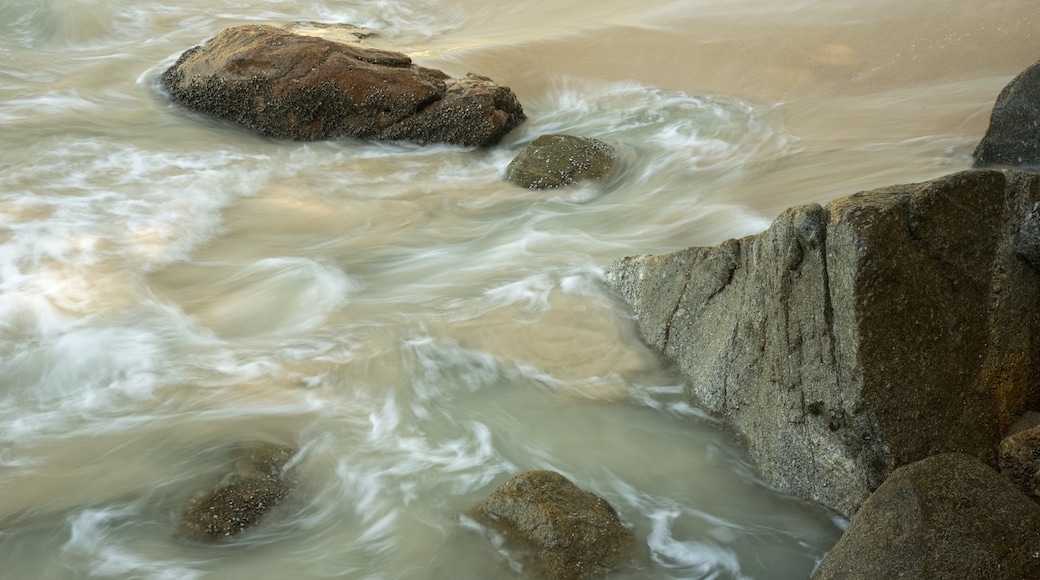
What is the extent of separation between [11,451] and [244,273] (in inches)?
76.4

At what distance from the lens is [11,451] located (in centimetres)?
405

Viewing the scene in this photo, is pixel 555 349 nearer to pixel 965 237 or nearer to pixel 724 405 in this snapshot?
pixel 724 405

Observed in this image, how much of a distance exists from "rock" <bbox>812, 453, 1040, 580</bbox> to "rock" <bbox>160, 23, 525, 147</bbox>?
5.23m

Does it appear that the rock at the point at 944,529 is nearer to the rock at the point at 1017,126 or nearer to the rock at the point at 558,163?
the rock at the point at 1017,126

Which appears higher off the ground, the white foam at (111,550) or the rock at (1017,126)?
the rock at (1017,126)

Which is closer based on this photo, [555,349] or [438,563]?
[438,563]

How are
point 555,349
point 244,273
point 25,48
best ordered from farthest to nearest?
1. point 25,48
2. point 244,273
3. point 555,349

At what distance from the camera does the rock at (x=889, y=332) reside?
10.9ft

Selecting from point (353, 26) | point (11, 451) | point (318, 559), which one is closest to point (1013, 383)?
point (318, 559)

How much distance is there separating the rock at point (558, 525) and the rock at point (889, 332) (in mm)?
825

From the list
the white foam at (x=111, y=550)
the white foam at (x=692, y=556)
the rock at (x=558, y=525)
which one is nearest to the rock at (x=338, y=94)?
the white foam at (x=111, y=550)

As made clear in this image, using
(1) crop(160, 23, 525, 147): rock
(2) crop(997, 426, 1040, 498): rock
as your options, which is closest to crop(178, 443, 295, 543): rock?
(2) crop(997, 426, 1040, 498): rock

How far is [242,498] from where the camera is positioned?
369cm

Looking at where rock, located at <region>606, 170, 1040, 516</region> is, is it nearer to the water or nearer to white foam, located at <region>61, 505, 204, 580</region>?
the water
